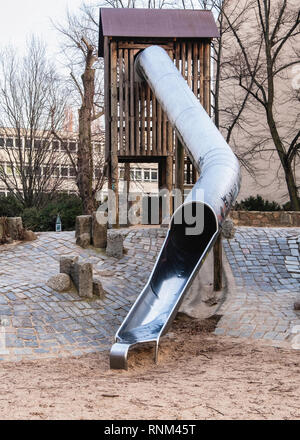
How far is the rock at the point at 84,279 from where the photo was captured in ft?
27.8

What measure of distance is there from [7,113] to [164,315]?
13.2 meters

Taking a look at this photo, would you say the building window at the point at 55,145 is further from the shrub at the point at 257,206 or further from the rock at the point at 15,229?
the rock at the point at 15,229

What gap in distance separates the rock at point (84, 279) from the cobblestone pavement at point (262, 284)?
2.27 metres

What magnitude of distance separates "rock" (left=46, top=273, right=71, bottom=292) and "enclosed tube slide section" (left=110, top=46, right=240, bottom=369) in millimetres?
1812

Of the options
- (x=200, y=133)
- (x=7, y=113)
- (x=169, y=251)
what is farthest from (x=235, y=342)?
(x=7, y=113)

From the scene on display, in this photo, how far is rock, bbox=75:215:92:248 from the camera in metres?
11.3

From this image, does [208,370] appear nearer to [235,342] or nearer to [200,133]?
[235,342]

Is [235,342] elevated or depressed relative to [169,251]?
depressed

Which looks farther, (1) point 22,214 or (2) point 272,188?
(2) point 272,188

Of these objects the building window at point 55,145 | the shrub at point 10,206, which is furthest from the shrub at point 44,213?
the building window at point 55,145

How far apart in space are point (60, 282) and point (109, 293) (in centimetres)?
94

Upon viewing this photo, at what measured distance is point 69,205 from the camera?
18078 mm

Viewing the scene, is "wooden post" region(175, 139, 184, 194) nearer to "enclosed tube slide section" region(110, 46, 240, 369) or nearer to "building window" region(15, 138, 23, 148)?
"enclosed tube slide section" region(110, 46, 240, 369)

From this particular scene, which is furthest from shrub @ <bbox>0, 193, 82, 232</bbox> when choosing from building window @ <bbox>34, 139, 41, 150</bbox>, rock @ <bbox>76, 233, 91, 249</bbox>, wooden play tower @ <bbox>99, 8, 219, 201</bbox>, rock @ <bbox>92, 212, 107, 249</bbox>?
rock @ <bbox>92, 212, 107, 249</bbox>
